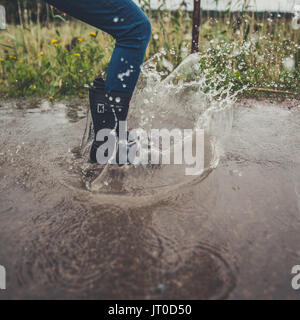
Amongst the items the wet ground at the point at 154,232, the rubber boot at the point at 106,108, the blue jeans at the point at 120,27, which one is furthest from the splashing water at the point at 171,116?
the blue jeans at the point at 120,27

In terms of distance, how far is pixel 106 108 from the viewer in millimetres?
1658

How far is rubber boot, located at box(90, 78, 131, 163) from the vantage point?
1636mm

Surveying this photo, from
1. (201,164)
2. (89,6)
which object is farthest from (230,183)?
(89,6)

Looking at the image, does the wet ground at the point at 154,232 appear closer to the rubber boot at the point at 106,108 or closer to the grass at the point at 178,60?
the rubber boot at the point at 106,108

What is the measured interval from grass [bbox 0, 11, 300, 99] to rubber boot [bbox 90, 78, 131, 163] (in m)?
1.74

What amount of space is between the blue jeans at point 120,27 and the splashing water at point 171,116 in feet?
1.49

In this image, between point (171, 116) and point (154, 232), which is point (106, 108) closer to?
point (154, 232)

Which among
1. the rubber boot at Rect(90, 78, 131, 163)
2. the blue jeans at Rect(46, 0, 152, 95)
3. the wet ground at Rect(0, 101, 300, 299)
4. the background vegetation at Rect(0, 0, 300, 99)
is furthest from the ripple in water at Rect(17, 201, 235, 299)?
the background vegetation at Rect(0, 0, 300, 99)

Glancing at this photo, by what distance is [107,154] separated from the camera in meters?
1.71

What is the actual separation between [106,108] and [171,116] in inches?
40.2

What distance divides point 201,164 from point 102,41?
9.47 feet

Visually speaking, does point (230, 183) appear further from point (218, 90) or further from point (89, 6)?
point (218, 90)

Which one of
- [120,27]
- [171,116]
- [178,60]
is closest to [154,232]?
[120,27]

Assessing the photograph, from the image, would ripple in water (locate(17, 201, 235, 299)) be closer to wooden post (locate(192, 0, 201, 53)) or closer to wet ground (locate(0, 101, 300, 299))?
wet ground (locate(0, 101, 300, 299))
